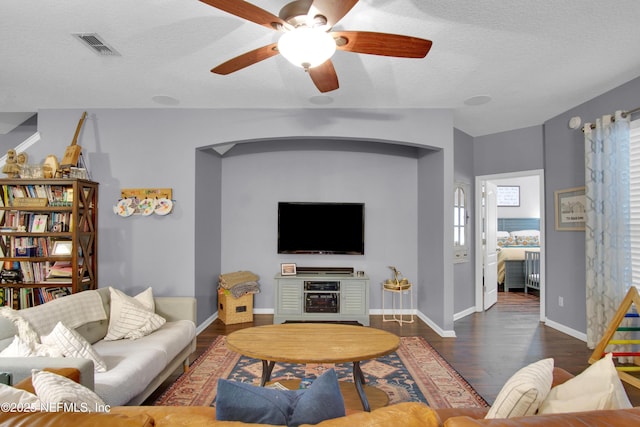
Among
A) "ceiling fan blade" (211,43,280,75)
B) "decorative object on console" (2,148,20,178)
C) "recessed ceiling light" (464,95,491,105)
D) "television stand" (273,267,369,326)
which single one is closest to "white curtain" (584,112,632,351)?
"recessed ceiling light" (464,95,491,105)

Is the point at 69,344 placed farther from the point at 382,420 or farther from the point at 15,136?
the point at 15,136

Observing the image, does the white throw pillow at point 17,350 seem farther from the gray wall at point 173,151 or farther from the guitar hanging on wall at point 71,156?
the guitar hanging on wall at point 71,156

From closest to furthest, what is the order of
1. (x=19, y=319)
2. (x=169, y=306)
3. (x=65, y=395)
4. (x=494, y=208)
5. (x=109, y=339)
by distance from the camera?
(x=65, y=395) < (x=19, y=319) < (x=109, y=339) < (x=169, y=306) < (x=494, y=208)

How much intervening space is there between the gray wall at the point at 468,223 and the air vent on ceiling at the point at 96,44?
4147 millimetres

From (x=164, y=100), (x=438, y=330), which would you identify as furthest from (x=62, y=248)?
(x=438, y=330)

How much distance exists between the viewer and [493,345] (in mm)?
3793

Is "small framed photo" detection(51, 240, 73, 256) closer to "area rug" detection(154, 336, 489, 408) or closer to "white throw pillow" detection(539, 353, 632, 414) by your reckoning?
"area rug" detection(154, 336, 489, 408)

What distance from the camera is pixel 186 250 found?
405 cm

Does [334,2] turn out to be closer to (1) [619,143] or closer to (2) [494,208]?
(1) [619,143]

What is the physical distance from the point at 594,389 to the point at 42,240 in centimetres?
464

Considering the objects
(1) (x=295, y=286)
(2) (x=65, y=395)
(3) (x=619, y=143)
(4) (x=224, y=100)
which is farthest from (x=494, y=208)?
(2) (x=65, y=395)

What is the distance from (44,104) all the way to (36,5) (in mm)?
2201

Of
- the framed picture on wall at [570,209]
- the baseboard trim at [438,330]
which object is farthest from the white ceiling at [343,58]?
the baseboard trim at [438,330]

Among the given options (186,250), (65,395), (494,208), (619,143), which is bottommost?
(65,395)
